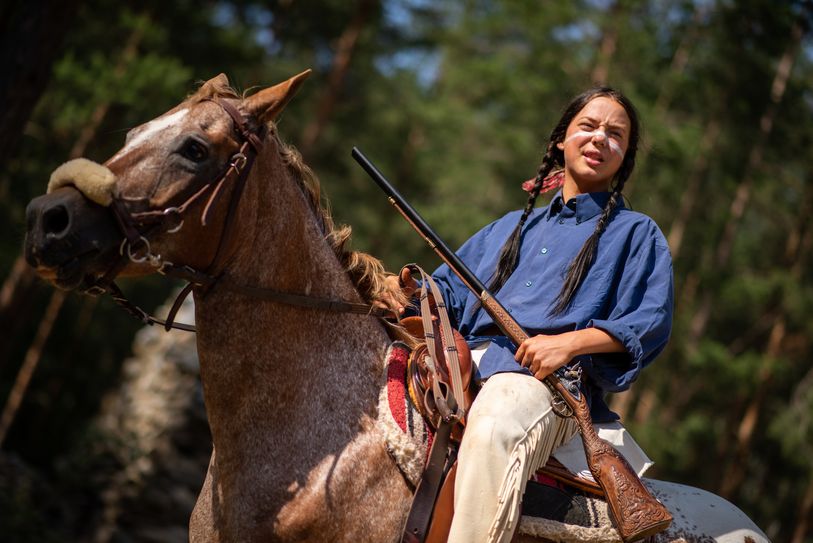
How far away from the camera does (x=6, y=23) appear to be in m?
7.07

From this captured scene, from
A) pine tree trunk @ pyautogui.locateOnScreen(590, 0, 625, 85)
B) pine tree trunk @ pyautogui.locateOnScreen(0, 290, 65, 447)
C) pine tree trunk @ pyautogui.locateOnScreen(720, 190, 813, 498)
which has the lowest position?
pine tree trunk @ pyautogui.locateOnScreen(0, 290, 65, 447)

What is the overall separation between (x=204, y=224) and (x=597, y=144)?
74.7 inches

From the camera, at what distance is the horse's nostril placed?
281 cm

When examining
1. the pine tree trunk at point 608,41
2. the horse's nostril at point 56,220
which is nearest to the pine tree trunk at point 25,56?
the horse's nostril at point 56,220

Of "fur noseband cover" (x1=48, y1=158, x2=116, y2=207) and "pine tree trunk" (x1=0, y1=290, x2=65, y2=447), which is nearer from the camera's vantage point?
"fur noseband cover" (x1=48, y1=158, x2=116, y2=207)

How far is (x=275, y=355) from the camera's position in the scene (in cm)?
330

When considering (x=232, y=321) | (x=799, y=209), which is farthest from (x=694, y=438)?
(x=232, y=321)

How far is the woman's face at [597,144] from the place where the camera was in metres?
3.94

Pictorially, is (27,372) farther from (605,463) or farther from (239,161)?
(605,463)

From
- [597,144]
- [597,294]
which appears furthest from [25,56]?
[597,294]

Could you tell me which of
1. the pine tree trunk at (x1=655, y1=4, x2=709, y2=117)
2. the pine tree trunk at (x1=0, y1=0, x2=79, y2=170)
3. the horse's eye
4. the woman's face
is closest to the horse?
the horse's eye

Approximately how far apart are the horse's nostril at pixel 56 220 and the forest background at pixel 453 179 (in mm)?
7639

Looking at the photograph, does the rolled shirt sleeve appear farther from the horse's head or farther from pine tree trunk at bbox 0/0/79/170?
pine tree trunk at bbox 0/0/79/170

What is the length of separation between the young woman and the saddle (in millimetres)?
91
